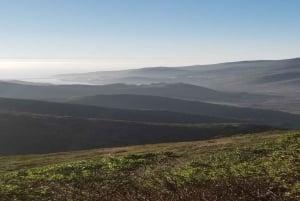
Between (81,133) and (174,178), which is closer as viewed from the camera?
(174,178)

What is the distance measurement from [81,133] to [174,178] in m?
135

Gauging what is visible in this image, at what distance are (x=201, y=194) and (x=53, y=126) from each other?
149370 mm

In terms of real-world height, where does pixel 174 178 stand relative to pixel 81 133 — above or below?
above

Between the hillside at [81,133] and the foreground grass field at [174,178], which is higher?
the foreground grass field at [174,178]

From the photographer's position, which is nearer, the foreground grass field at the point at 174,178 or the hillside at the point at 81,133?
the foreground grass field at the point at 174,178

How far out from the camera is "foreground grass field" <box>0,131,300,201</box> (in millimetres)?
26984

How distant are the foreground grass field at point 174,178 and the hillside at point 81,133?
109 m

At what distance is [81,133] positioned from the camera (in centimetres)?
16525

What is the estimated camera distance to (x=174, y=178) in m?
33.0

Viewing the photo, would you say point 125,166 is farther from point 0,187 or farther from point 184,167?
point 0,187

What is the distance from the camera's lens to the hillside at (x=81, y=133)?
5930 inches

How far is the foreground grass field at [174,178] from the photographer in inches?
1062

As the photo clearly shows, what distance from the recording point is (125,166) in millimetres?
39156

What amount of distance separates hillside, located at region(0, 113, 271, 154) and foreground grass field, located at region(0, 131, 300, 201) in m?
109
